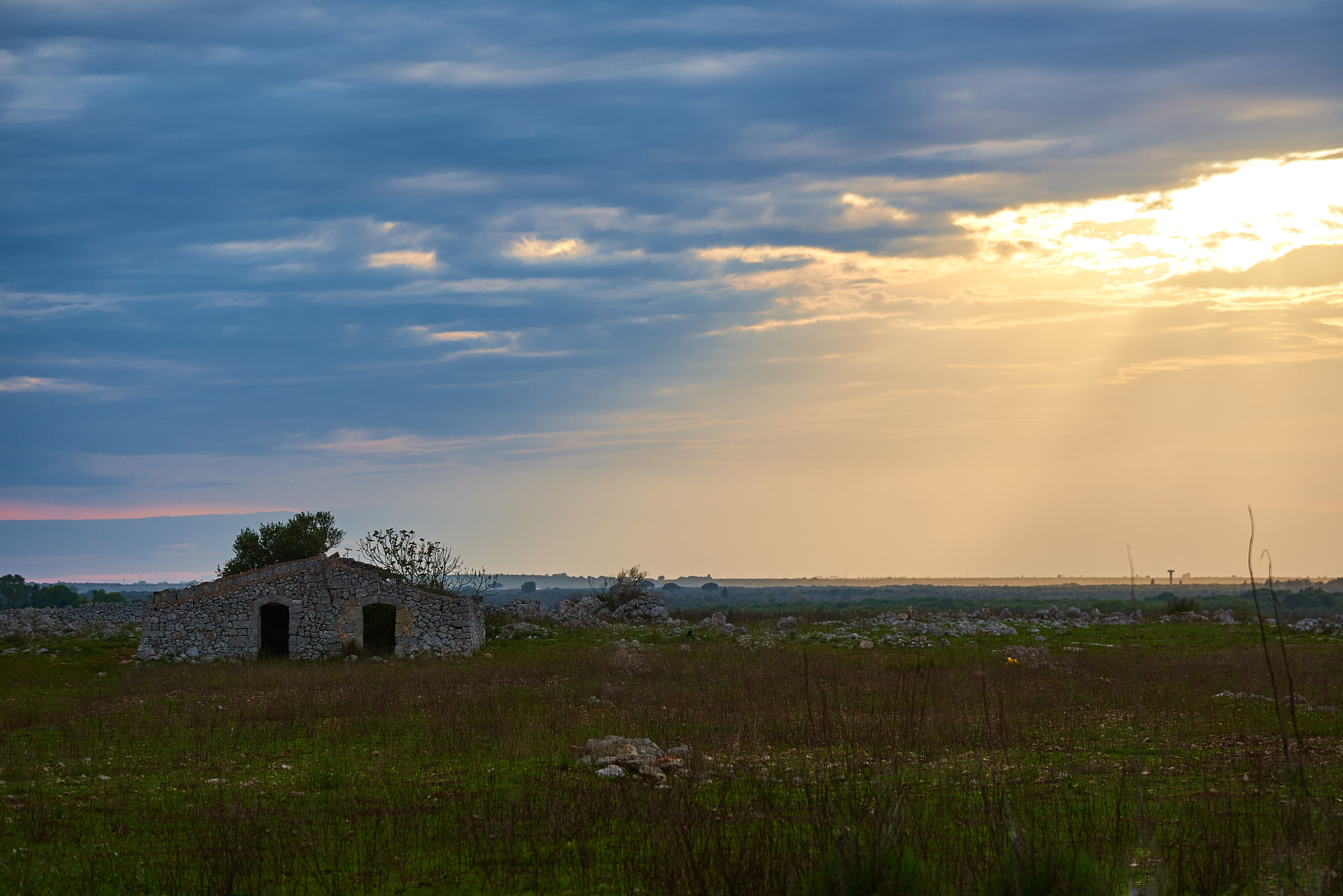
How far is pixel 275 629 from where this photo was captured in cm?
3431

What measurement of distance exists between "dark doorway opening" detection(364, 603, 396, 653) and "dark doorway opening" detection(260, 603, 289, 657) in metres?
2.79

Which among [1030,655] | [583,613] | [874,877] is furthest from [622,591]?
[874,877]

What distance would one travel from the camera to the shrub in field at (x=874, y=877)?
7070 mm

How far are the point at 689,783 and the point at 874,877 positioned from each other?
3.27 metres

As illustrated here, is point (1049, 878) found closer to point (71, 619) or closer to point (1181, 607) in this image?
point (1181, 607)

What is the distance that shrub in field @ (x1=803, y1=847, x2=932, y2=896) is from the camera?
→ 278 inches

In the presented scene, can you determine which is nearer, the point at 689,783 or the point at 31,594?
the point at 689,783

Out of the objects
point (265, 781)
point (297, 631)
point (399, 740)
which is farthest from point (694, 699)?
point (297, 631)

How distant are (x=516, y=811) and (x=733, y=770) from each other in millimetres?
3034

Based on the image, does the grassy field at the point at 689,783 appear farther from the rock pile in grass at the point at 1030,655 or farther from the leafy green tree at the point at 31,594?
the leafy green tree at the point at 31,594

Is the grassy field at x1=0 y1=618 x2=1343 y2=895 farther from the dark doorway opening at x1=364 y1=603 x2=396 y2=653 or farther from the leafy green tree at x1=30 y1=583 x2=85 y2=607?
the leafy green tree at x1=30 y1=583 x2=85 y2=607

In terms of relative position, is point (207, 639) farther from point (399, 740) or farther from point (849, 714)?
point (849, 714)

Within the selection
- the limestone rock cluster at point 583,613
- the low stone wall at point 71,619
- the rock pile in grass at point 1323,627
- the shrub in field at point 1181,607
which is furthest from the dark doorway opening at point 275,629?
the shrub in field at point 1181,607

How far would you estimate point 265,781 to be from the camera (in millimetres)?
13023
